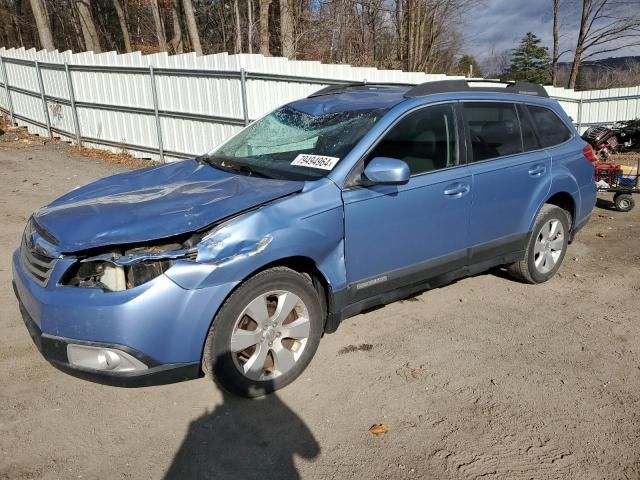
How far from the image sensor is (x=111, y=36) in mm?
37688

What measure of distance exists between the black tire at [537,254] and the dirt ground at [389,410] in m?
0.45

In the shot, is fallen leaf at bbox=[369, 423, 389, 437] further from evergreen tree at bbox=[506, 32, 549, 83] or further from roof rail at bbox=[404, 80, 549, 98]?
evergreen tree at bbox=[506, 32, 549, 83]

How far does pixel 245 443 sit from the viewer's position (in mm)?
2902

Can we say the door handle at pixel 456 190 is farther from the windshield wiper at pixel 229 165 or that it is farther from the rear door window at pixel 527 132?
the windshield wiper at pixel 229 165

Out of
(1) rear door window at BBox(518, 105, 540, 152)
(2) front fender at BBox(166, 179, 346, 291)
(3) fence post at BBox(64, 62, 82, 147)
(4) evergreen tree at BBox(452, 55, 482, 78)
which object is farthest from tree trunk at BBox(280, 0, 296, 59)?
(2) front fender at BBox(166, 179, 346, 291)

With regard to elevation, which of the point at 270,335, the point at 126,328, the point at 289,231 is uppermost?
the point at 289,231

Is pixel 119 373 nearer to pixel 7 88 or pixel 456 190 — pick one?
pixel 456 190

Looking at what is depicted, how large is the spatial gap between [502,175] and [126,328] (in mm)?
3118

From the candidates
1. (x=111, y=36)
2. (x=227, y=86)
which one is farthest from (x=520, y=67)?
(x=227, y=86)

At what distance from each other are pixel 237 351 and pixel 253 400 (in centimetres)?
37

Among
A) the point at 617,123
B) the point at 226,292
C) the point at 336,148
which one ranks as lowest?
the point at 617,123

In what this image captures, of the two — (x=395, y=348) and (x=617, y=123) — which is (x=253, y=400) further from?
(x=617, y=123)

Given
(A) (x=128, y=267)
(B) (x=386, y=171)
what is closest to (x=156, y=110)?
(B) (x=386, y=171)

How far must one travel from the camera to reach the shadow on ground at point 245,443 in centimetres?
270
